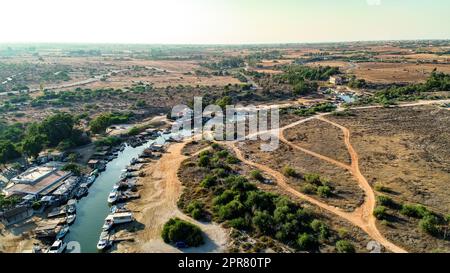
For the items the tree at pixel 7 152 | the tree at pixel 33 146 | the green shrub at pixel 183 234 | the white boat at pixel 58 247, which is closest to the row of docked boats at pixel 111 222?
the white boat at pixel 58 247

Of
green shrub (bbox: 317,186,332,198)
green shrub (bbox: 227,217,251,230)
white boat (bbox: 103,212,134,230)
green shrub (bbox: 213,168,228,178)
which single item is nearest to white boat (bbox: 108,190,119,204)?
white boat (bbox: 103,212,134,230)

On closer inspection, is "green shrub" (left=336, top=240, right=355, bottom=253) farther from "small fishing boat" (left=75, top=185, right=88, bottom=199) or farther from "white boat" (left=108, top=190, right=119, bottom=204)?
"small fishing boat" (left=75, top=185, right=88, bottom=199)

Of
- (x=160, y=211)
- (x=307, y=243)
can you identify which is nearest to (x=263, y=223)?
(x=307, y=243)

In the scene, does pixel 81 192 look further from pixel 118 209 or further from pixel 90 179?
pixel 118 209

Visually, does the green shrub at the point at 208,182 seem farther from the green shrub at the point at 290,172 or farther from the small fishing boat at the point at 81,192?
the small fishing boat at the point at 81,192
